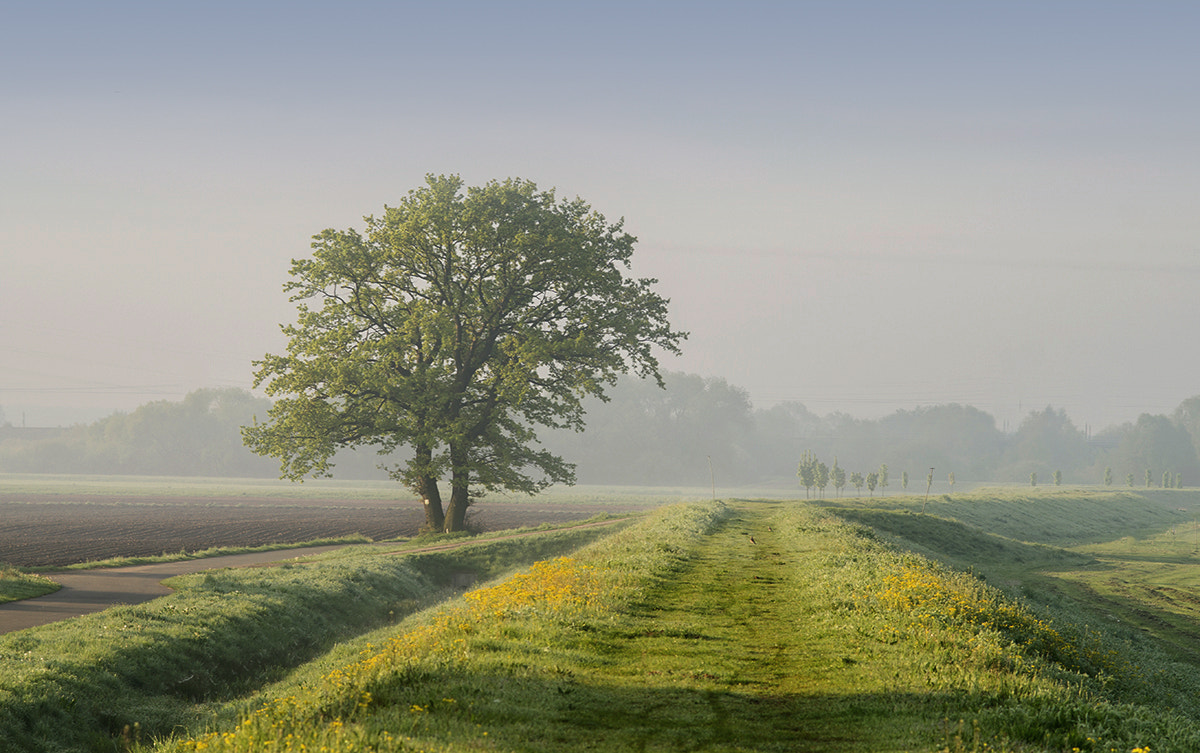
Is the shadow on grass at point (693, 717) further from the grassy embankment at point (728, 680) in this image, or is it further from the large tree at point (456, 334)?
the large tree at point (456, 334)

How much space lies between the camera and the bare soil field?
45.6 m

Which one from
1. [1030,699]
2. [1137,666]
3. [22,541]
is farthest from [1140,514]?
[22,541]

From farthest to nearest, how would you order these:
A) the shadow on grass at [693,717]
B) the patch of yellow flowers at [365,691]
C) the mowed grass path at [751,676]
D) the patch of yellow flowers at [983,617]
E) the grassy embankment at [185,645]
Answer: the grassy embankment at [185,645] → the patch of yellow flowers at [983,617] → the mowed grass path at [751,676] → the shadow on grass at [693,717] → the patch of yellow flowers at [365,691]

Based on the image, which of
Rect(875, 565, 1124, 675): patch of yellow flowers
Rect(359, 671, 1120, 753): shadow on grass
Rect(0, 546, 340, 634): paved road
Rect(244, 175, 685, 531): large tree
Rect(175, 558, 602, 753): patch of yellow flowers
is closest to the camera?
Rect(175, 558, 602, 753): patch of yellow flowers

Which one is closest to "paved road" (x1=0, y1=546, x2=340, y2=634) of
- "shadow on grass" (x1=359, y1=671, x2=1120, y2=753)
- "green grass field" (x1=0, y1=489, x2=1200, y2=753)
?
"green grass field" (x1=0, y1=489, x2=1200, y2=753)

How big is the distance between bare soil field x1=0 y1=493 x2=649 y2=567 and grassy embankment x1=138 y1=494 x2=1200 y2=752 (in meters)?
32.1

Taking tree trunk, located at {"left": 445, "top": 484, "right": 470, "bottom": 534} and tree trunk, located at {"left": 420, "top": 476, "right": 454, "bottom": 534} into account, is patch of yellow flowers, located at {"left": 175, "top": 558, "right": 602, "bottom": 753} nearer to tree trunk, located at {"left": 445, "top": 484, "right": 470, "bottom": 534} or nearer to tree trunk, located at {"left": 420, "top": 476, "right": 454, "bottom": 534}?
tree trunk, located at {"left": 445, "top": 484, "right": 470, "bottom": 534}

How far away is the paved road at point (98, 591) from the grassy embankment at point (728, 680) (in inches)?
369

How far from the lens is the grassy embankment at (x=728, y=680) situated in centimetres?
947

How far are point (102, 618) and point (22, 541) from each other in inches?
1384

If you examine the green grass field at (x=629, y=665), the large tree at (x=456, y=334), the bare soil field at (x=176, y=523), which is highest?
the large tree at (x=456, y=334)

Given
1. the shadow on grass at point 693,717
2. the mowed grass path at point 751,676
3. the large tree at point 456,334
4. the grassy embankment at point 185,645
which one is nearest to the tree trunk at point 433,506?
the large tree at point 456,334

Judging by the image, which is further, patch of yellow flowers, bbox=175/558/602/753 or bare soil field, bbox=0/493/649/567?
bare soil field, bbox=0/493/649/567

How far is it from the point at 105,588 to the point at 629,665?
25.3 meters
